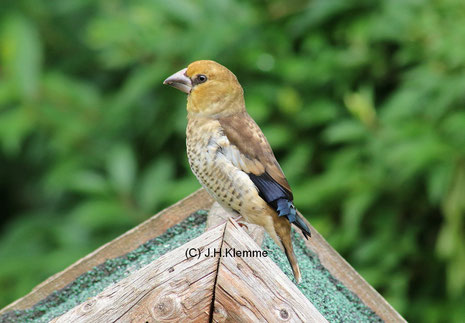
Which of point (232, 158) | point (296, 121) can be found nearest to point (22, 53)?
point (296, 121)

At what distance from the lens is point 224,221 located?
246cm

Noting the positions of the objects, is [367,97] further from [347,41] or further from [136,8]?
[136,8]

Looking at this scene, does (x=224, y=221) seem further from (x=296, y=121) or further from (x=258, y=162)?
(x=296, y=121)

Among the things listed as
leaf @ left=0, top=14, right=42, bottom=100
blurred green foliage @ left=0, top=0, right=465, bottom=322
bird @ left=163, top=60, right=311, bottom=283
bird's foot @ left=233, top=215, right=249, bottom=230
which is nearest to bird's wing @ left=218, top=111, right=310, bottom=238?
bird @ left=163, top=60, right=311, bottom=283

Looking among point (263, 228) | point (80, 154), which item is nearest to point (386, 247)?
point (263, 228)

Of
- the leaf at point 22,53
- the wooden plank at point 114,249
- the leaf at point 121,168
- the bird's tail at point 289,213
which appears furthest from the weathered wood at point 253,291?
the leaf at point 22,53

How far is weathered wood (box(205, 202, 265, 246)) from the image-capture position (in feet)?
8.12

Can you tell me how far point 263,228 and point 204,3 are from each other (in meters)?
2.42

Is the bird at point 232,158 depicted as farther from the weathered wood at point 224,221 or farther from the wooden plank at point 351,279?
the wooden plank at point 351,279

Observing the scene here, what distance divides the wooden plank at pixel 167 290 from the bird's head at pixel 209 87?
0.59 m

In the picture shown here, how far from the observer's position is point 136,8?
4.98m

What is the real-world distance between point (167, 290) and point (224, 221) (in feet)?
1.77

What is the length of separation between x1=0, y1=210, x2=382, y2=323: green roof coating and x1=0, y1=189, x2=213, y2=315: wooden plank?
0.7 inches

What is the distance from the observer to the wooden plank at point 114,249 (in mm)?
2518
